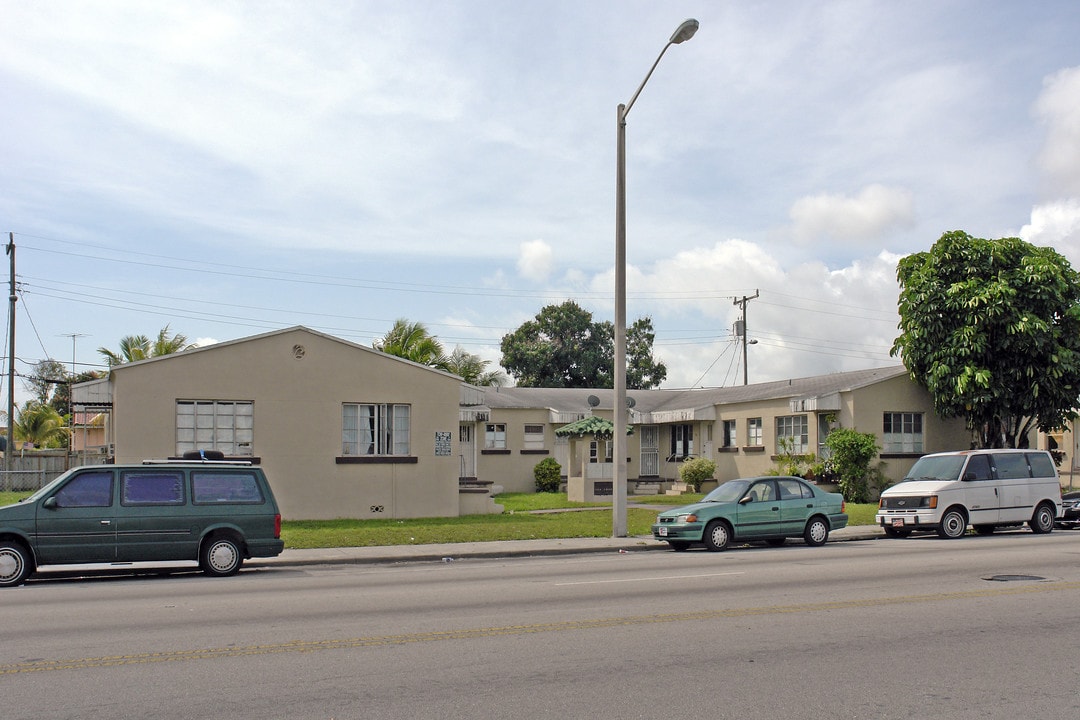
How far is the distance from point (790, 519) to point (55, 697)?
14871mm

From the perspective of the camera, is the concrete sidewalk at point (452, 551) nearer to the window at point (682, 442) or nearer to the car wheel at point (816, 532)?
the car wheel at point (816, 532)

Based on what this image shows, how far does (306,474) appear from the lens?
24.2 meters

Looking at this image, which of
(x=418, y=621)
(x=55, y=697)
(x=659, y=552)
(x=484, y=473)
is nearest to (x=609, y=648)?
(x=418, y=621)

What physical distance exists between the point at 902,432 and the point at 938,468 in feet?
32.5

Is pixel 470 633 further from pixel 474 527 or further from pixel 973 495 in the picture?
pixel 973 495

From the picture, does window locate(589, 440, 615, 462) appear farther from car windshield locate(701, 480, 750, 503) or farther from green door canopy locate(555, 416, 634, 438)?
car windshield locate(701, 480, 750, 503)

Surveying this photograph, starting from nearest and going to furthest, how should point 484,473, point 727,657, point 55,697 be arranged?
point 55,697
point 727,657
point 484,473

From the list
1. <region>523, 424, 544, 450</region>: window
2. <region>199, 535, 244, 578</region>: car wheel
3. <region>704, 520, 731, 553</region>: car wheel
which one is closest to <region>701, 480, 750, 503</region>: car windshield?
<region>704, 520, 731, 553</region>: car wheel

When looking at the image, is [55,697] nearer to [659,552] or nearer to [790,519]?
[659,552]

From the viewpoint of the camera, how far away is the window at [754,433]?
113 ft

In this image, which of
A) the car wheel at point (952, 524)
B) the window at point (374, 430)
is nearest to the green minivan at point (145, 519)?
the window at point (374, 430)

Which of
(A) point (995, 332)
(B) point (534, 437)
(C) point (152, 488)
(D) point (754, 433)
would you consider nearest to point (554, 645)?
(C) point (152, 488)

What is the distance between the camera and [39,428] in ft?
182

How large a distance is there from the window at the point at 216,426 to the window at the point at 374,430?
92.7 inches
